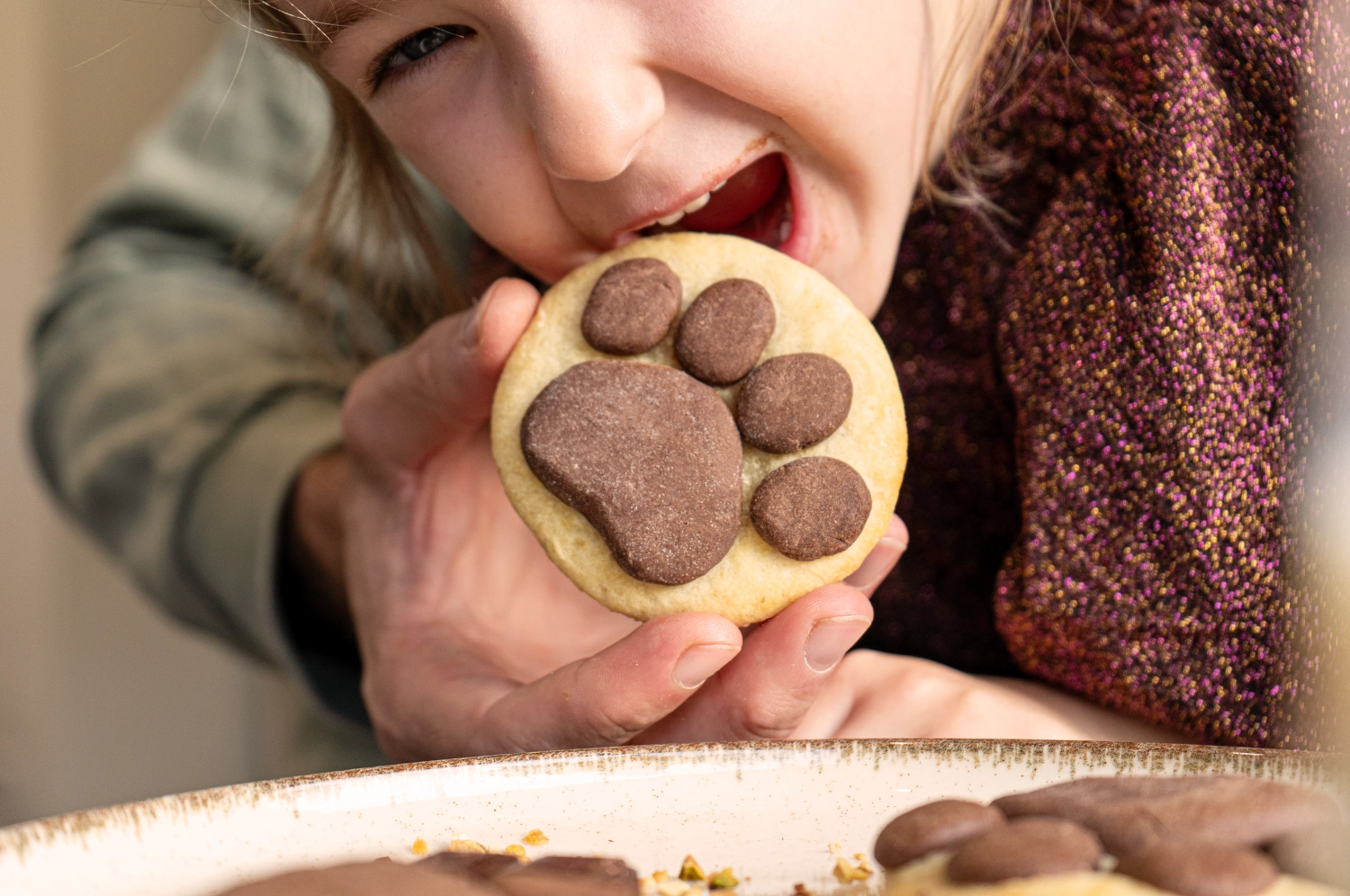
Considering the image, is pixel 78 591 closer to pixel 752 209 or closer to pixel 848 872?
pixel 752 209

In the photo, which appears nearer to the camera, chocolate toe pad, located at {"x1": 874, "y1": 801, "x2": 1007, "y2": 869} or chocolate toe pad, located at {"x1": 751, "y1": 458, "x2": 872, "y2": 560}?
chocolate toe pad, located at {"x1": 874, "y1": 801, "x2": 1007, "y2": 869}

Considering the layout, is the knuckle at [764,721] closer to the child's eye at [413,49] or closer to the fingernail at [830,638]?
the fingernail at [830,638]

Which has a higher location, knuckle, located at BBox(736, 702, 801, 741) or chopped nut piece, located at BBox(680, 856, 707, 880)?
chopped nut piece, located at BBox(680, 856, 707, 880)

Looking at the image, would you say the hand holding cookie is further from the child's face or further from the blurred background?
the blurred background

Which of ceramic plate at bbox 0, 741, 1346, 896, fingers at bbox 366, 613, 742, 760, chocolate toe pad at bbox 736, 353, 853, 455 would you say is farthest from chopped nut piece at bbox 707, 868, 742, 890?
chocolate toe pad at bbox 736, 353, 853, 455

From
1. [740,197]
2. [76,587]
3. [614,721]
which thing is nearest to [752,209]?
[740,197]

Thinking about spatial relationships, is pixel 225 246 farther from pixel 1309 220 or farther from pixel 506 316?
pixel 1309 220
